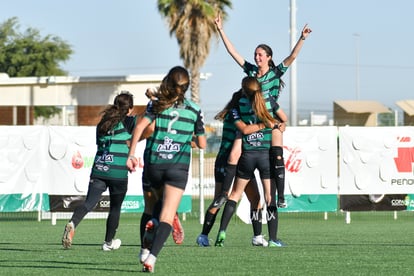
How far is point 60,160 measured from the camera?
20.5 meters

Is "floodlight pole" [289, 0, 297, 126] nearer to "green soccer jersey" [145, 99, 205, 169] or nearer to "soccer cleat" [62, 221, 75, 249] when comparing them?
"soccer cleat" [62, 221, 75, 249]

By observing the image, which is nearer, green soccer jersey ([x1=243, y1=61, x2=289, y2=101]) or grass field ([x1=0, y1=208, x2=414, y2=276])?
grass field ([x1=0, y1=208, x2=414, y2=276])

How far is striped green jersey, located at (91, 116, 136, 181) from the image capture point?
12219 mm

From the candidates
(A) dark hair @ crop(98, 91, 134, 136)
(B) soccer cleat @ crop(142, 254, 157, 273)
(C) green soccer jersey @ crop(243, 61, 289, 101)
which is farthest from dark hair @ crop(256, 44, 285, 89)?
(B) soccer cleat @ crop(142, 254, 157, 273)

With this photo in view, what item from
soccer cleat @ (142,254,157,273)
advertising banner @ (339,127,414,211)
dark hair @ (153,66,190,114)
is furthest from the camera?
advertising banner @ (339,127,414,211)

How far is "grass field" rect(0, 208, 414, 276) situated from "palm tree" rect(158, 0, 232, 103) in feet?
95.9

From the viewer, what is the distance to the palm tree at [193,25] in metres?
46.4

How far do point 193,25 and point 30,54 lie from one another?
27.8 m

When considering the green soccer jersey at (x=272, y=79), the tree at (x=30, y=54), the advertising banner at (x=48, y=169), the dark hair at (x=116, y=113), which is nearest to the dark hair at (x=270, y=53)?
the green soccer jersey at (x=272, y=79)

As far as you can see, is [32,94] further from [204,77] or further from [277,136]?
[277,136]

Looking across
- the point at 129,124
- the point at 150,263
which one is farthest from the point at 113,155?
the point at 150,263

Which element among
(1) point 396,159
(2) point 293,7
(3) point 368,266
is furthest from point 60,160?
(2) point 293,7

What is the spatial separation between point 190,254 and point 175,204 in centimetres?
220

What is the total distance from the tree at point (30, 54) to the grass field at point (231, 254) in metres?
54.8
